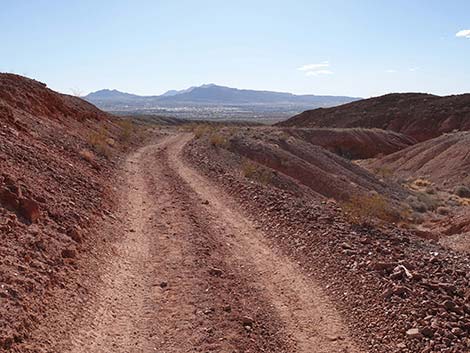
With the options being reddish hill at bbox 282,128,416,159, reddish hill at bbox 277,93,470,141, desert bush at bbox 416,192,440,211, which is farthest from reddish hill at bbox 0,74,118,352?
reddish hill at bbox 277,93,470,141

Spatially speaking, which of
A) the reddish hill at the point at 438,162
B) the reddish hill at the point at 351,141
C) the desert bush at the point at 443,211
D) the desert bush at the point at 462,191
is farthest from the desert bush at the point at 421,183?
the reddish hill at the point at 351,141

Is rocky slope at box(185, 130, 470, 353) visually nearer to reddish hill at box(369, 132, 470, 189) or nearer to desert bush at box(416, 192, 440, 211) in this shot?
desert bush at box(416, 192, 440, 211)

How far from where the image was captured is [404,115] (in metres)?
73.8

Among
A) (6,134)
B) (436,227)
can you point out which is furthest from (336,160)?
(6,134)

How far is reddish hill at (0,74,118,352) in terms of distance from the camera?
19.7ft

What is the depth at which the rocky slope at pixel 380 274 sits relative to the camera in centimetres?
618

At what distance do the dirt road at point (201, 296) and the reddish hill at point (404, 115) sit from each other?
203 feet

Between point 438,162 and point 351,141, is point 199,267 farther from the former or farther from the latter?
point 351,141

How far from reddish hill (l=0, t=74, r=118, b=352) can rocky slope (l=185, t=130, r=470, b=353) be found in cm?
379

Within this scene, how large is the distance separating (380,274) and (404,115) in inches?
2774

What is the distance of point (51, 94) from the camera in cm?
2777

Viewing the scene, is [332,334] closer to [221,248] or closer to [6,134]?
[221,248]

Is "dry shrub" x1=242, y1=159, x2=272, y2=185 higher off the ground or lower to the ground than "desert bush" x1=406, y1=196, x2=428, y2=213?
higher

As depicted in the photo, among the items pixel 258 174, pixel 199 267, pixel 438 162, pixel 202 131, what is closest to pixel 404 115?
pixel 438 162
